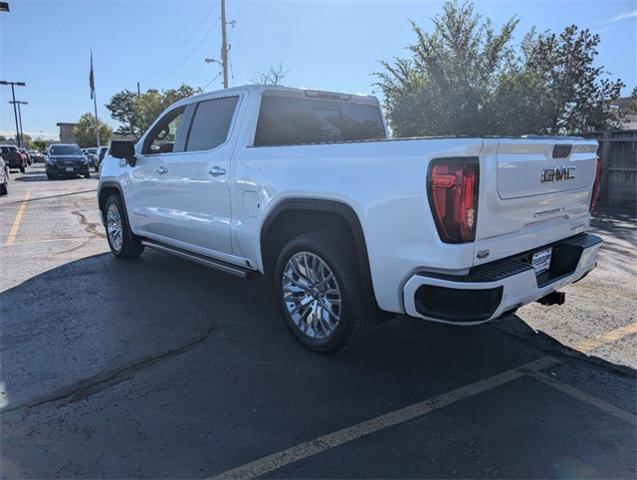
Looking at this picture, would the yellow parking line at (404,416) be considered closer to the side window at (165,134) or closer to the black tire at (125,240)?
the side window at (165,134)

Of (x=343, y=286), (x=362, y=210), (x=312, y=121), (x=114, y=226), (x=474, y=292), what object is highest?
(x=312, y=121)

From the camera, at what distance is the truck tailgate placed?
2.91m

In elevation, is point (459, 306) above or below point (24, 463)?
above

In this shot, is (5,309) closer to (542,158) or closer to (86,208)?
(542,158)

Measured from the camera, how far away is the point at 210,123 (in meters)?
4.94

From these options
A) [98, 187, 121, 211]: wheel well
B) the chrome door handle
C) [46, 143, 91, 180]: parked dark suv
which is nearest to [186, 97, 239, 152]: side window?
the chrome door handle

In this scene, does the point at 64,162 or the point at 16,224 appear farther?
the point at 64,162

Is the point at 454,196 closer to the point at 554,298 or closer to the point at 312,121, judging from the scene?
the point at 554,298

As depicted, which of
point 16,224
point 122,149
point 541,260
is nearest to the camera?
point 541,260

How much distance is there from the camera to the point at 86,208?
12734mm

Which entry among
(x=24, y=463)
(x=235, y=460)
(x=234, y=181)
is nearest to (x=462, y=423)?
(x=235, y=460)

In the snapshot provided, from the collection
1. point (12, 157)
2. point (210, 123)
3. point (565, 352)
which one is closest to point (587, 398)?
point (565, 352)

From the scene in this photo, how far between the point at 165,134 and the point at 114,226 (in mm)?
1798

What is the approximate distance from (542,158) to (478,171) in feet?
→ 2.36
